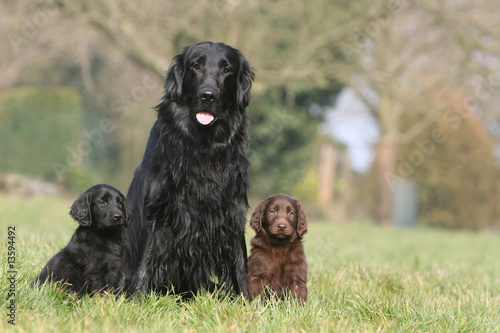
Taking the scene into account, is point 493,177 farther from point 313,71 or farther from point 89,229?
point 89,229

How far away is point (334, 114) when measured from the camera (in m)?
16.9

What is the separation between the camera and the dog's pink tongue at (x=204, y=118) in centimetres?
360

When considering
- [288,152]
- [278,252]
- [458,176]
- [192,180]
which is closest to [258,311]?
[278,252]

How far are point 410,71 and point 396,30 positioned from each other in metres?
1.29

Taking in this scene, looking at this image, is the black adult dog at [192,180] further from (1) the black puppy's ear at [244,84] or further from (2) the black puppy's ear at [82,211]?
(2) the black puppy's ear at [82,211]

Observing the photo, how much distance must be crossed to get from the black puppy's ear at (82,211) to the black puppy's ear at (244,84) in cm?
126

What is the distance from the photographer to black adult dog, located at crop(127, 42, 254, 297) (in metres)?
3.72

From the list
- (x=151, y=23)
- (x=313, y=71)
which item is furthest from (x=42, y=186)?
(x=313, y=71)

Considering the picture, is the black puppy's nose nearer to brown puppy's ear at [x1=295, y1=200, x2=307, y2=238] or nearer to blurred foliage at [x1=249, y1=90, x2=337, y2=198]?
brown puppy's ear at [x1=295, y1=200, x2=307, y2=238]

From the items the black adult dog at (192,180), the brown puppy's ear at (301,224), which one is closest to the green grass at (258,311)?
the black adult dog at (192,180)

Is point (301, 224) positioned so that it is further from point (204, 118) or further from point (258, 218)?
point (204, 118)

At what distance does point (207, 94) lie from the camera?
352 cm

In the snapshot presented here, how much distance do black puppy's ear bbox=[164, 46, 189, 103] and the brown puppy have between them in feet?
3.52

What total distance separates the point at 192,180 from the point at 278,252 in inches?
33.9
